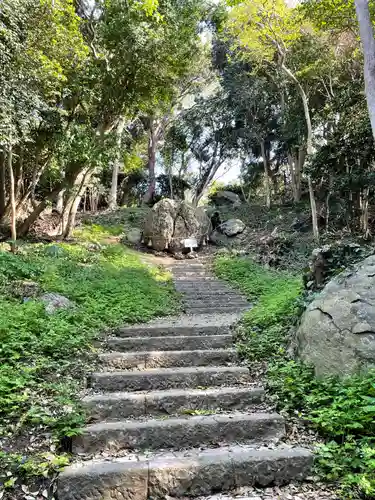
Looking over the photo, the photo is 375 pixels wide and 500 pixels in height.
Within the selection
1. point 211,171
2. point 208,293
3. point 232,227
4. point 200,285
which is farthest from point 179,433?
point 211,171

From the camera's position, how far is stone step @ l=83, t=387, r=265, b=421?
9.91 feet

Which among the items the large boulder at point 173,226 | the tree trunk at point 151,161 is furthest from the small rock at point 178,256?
the tree trunk at point 151,161

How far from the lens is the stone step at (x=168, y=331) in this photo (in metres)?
4.84

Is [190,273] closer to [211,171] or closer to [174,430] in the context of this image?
[174,430]

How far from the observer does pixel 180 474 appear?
2385mm

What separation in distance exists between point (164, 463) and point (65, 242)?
9.53 meters

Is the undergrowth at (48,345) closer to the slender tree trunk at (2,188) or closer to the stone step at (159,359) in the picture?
the stone step at (159,359)

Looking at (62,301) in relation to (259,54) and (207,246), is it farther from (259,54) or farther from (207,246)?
(259,54)

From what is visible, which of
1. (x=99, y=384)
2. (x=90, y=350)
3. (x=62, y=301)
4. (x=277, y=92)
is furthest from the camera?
(x=277, y=92)

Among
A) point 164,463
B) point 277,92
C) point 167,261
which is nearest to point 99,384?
point 164,463

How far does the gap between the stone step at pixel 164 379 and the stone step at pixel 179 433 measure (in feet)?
1.80

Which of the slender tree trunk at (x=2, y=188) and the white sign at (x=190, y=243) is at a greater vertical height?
the slender tree trunk at (x=2, y=188)

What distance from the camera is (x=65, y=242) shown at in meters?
11.1

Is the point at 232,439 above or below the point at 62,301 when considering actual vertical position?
below
